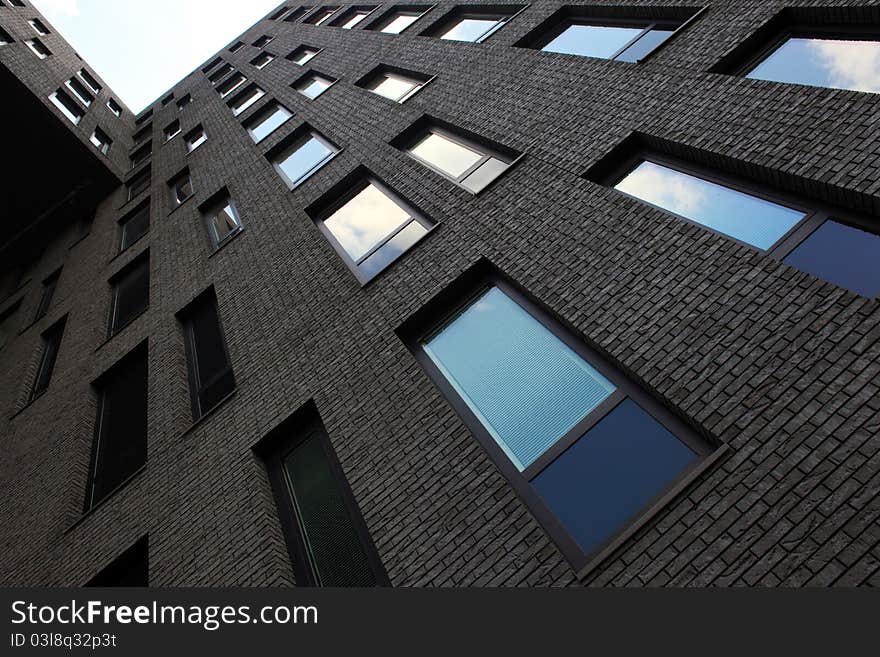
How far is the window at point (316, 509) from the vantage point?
5.88m

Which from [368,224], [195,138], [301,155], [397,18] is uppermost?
[195,138]

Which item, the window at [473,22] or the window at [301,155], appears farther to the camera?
the window at [473,22]

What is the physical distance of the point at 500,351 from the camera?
612 centimetres

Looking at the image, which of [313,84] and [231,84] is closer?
[313,84]

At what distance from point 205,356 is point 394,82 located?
24.4 feet

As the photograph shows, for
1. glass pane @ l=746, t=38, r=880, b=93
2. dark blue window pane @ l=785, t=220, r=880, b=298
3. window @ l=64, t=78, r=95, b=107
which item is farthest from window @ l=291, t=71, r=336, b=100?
window @ l=64, t=78, r=95, b=107

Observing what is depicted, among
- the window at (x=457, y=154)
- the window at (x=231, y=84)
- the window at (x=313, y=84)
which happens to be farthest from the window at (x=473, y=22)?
the window at (x=231, y=84)

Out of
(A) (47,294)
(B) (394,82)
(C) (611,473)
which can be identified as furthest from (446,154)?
(A) (47,294)

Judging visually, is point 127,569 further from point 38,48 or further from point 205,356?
point 38,48

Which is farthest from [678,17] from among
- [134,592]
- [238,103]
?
[238,103]

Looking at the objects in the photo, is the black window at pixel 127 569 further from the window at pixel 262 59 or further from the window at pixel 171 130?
the window at pixel 262 59

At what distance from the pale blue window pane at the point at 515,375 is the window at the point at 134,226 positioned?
12845 millimetres

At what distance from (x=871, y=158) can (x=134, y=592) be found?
6518 mm

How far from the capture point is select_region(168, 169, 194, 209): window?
16969mm
